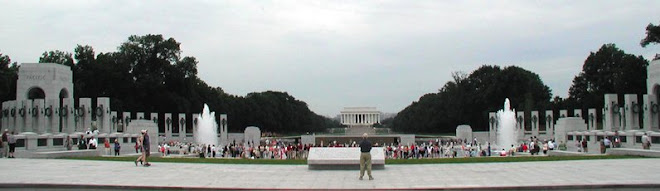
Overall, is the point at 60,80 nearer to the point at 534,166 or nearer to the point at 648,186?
the point at 534,166

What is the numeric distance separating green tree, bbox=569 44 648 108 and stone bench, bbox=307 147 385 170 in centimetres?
5552

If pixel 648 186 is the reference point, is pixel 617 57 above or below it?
above

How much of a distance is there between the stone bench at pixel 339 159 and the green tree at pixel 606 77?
55518 millimetres

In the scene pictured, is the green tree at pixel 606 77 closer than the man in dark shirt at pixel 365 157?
No

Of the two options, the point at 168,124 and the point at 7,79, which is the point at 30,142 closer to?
the point at 7,79

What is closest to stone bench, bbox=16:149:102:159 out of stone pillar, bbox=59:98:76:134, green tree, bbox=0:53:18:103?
stone pillar, bbox=59:98:76:134

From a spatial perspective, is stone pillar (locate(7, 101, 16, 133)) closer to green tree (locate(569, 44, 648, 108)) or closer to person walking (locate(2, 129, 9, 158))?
person walking (locate(2, 129, 9, 158))

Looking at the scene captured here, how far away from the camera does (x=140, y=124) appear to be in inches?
1695

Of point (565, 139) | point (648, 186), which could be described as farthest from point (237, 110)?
point (648, 186)

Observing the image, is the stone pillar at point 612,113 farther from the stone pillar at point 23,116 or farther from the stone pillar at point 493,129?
the stone pillar at point 23,116

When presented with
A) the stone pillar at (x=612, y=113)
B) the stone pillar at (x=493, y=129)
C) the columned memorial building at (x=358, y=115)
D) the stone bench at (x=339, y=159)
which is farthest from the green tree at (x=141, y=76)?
the columned memorial building at (x=358, y=115)

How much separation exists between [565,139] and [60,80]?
37652 millimetres

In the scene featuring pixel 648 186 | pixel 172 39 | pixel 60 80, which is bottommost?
pixel 648 186

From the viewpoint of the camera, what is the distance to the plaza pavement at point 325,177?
14117mm
